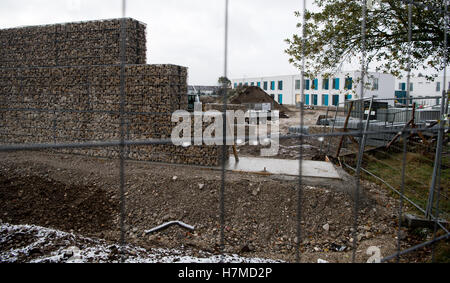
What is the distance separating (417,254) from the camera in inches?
138

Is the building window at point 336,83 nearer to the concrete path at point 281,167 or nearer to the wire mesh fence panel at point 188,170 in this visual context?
the wire mesh fence panel at point 188,170

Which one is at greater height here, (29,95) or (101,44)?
(101,44)

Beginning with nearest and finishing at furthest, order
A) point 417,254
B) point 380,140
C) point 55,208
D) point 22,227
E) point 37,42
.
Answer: point 417,254 → point 22,227 → point 55,208 → point 380,140 → point 37,42

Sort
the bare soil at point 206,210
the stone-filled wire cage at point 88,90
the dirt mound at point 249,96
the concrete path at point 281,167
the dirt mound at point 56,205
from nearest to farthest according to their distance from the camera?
the bare soil at point 206,210
the dirt mound at point 56,205
the concrete path at point 281,167
the stone-filled wire cage at point 88,90
the dirt mound at point 249,96

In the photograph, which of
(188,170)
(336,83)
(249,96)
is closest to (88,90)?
(188,170)

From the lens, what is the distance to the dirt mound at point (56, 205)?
4.85m

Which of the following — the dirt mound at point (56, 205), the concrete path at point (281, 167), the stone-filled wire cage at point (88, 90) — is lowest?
the dirt mound at point (56, 205)

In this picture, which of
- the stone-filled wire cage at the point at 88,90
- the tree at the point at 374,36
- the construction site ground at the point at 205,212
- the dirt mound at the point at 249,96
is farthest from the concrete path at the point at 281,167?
the dirt mound at the point at 249,96

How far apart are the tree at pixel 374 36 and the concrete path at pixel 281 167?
1772 millimetres

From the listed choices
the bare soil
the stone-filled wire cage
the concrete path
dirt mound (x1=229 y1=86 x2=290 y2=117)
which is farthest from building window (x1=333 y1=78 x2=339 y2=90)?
dirt mound (x1=229 y1=86 x2=290 y2=117)

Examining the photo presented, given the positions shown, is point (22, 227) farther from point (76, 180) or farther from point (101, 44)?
point (101, 44)

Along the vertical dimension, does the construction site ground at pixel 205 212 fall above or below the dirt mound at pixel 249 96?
below

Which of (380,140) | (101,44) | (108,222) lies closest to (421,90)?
(380,140)
